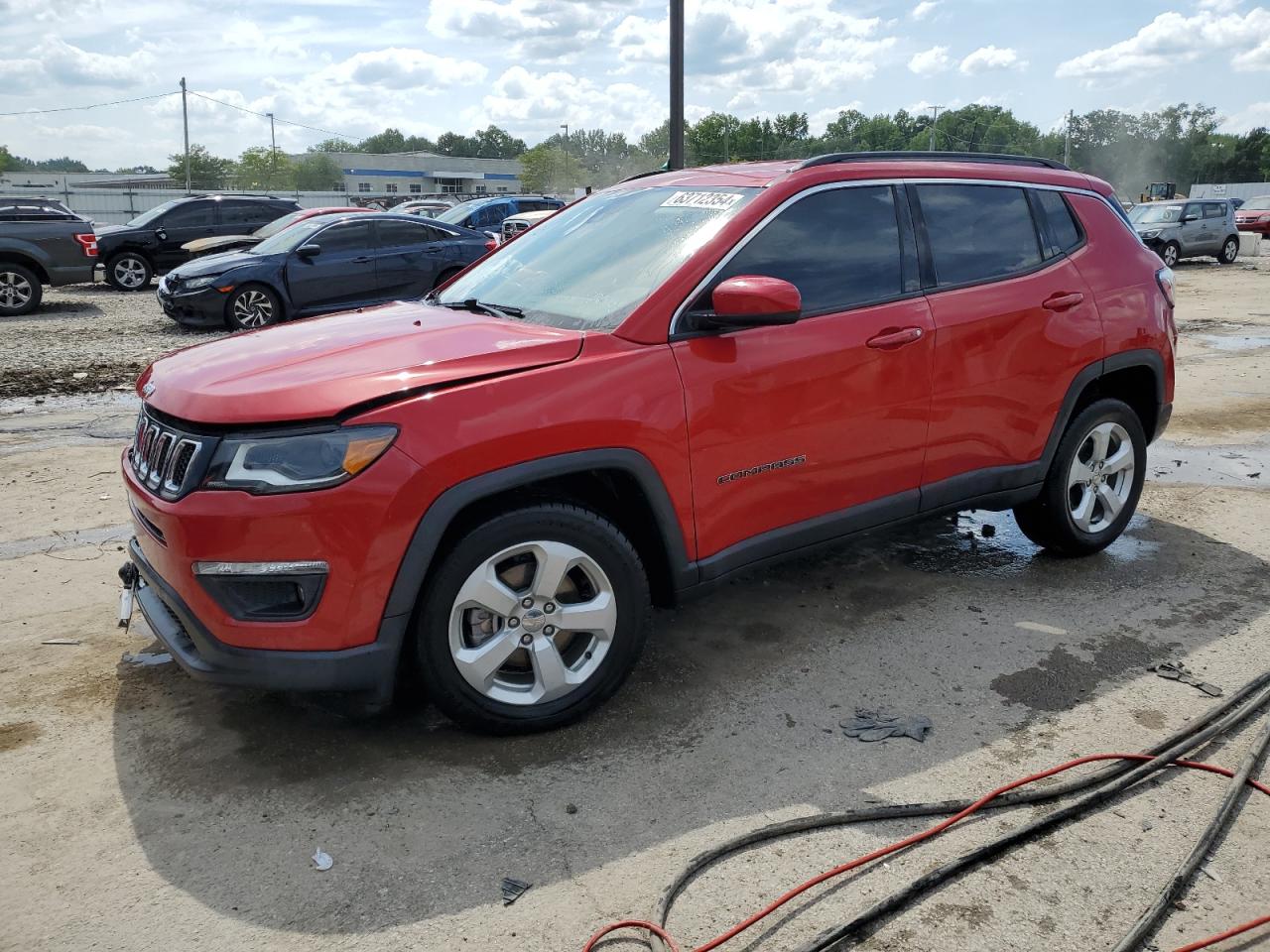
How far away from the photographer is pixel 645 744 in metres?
3.33

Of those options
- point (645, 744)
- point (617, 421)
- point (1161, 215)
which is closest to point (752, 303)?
point (617, 421)

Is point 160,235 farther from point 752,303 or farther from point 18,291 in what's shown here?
point 752,303

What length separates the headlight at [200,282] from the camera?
12.3 m

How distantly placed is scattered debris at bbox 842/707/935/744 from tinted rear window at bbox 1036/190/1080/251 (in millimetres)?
2393

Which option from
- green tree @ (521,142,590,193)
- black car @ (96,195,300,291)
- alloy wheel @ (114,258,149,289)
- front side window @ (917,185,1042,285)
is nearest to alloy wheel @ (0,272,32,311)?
black car @ (96,195,300,291)

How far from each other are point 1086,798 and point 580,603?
1.61m

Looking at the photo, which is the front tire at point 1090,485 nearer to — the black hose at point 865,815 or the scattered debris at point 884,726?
the black hose at point 865,815

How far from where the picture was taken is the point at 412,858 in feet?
9.04

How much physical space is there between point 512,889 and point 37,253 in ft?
48.6

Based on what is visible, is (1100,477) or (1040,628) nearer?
(1040,628)

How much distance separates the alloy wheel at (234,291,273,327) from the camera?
490 inches

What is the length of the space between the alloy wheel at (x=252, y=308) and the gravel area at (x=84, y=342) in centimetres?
42

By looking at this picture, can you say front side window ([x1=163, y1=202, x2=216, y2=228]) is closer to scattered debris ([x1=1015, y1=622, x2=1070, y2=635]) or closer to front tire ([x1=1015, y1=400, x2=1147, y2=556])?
front tire ([x1=1015, y1=400, x2=1147, y2=556])

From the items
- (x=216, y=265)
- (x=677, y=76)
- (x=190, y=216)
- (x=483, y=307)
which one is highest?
(x=677, y=76)
